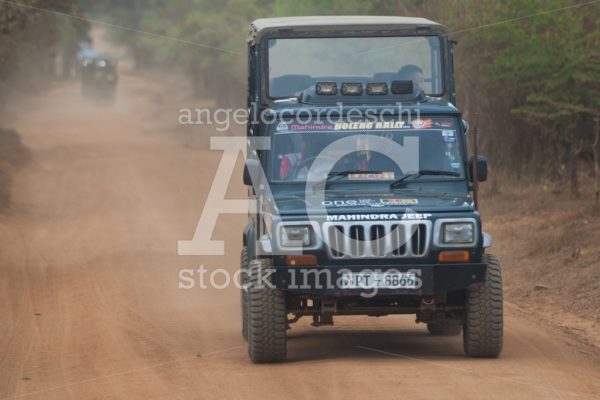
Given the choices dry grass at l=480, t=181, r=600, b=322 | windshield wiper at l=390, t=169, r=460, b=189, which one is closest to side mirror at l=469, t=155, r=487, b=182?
windshield wiper at l=390, t=169, r=460, b=189

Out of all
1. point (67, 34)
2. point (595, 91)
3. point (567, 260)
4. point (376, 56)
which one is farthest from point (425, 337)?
point (67, 34)

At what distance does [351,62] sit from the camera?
1317cm

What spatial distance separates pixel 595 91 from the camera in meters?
19.7

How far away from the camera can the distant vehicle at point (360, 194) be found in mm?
9391

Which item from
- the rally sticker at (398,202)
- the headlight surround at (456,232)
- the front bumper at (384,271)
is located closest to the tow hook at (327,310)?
the front bumper at (384,271)

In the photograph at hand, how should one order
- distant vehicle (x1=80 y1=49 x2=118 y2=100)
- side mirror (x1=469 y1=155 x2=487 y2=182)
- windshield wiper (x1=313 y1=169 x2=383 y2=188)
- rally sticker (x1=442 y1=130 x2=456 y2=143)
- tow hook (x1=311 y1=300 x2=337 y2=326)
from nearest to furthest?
tow hook (x1=311 y1=300 x2=337 y2=326)
side mirror (x1=469 y1=155 x2=487 y2=182)
windshield wiper (x1=313 y1=169 x2=383 y2=188)
rally sticker (x1=442 y1=130 x2=456 y2=143)
distant vehicle (x1=80 y1=49 x2=118 y2=100)

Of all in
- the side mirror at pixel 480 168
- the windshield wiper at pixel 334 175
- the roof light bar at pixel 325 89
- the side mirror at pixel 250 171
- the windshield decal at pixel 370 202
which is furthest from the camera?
the roof light bar at pixel 325 89

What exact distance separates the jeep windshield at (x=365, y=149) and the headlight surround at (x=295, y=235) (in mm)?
1057

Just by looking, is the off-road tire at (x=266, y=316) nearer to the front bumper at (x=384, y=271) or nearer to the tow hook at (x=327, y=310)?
the front bumper at (x=384, y=271)

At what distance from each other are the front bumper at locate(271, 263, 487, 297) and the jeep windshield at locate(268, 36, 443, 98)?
7.86 feet

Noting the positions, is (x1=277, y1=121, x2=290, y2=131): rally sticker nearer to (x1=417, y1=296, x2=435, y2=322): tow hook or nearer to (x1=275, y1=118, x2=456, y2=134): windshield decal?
(x1=275, y1=118, x2=456, y2=134): windshield decal

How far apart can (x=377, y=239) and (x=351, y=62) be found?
13.8 feet

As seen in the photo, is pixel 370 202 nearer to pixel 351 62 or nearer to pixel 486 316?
pixel 486 316

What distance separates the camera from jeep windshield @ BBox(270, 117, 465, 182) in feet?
34.2
